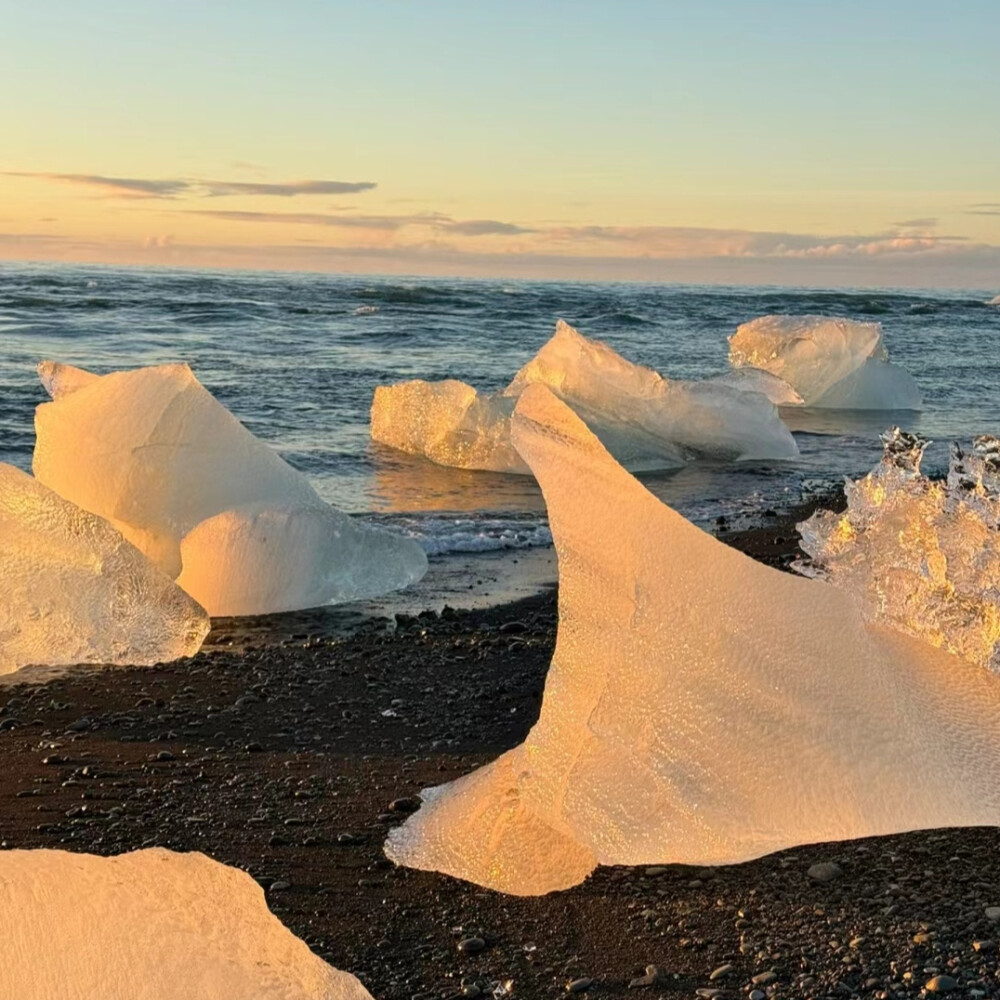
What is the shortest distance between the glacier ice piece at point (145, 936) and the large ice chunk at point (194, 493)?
3744 millimetres

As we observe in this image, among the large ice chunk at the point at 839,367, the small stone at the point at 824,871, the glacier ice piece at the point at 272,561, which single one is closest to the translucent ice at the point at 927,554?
the small stone at the point at 824,871

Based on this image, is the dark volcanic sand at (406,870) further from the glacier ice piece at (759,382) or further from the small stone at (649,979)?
the glacier ice piece at (759,382)

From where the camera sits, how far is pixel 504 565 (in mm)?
6852

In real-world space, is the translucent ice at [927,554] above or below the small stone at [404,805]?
above

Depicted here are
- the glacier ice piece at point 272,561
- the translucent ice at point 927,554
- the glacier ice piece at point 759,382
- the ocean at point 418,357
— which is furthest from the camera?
the glacier ice piece at point 759,382

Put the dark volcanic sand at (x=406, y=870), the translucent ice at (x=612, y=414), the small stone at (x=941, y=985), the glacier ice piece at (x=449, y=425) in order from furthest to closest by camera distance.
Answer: the translucent ice at (x=612, y=414)
the glacier ice piece at (x=449, y=425)
the dark volcanic sand at (x=406, y=870)
the small stone at (x=941, y=985)

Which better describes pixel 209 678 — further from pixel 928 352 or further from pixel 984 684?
pixel 928 352

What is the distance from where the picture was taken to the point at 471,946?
2.58 metres

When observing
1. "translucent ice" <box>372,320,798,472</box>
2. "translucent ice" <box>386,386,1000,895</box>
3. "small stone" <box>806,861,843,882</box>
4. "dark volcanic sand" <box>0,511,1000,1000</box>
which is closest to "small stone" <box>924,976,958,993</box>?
"dark volcanic sand" <box>0,511,1000,1000</box>

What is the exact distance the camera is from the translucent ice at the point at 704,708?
2.37m

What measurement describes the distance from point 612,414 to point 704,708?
831 centimetres

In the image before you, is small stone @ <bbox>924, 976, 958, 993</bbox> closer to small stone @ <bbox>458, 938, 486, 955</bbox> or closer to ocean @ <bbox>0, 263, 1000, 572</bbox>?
small stone @ <bbox>458, 938, 486, 955</bbox>

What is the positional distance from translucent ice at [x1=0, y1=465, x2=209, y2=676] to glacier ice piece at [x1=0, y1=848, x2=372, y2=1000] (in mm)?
2822

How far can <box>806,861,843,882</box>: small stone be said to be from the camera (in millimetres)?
2779
